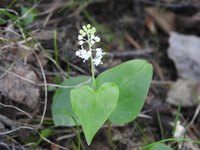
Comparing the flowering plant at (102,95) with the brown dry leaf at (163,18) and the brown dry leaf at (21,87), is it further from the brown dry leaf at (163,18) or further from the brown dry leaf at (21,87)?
the brown dry leaf at (163,18)

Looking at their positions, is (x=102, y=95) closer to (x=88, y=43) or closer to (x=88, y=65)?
(x=88, y=43)

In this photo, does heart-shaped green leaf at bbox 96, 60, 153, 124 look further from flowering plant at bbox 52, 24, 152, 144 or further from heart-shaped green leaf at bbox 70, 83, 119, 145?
heart-shaped green leaf at bbox 70, 83, 119, 145

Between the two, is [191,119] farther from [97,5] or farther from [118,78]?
[97,5]

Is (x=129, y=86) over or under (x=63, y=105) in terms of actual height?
over

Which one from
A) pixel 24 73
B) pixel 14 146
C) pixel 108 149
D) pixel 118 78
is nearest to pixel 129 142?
pixel 108 149

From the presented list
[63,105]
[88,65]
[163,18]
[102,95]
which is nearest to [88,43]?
[102,95]

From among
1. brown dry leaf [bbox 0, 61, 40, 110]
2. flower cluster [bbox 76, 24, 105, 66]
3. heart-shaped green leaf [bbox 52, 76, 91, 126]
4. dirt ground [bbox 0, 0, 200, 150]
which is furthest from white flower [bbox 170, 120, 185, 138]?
brown dry leaf [bbox 0, 61, 40, 110]

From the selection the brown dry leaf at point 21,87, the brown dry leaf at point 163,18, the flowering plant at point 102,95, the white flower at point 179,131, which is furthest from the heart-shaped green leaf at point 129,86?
the brown dry leaf at point 163,18

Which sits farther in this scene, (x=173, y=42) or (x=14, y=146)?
(x=173, y=42)
